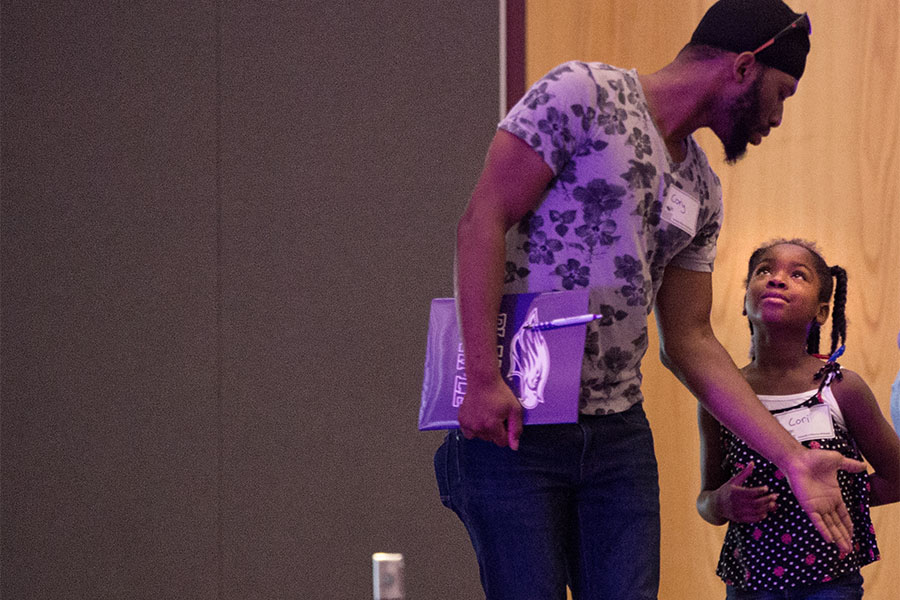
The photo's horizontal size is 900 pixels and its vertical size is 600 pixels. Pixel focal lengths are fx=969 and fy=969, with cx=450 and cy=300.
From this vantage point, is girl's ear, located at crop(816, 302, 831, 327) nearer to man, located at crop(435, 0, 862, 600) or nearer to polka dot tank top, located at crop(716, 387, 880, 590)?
polka dot tank top, located at crop(716, 387, 880, 590)

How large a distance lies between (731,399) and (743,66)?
22.4 inches

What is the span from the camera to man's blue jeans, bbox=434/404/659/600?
139 cm

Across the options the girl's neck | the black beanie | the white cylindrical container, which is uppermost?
the black beanie

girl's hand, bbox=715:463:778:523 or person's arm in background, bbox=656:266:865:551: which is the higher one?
person's arm in background, bbox=656:266:865:551

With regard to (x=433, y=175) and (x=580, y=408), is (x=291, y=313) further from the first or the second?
(x=580, y=408)

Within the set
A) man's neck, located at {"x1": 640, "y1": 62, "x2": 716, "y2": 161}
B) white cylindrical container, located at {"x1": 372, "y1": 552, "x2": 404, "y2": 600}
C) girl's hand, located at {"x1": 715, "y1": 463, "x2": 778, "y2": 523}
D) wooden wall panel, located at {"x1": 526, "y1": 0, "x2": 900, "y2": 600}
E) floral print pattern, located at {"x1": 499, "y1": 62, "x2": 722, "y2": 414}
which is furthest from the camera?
wooden wall panel, located at {"x1": 526, "y1": 0, "x2": 900, "y2": 600}

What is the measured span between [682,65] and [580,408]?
59cm

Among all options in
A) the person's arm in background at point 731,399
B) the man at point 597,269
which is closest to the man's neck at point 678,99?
the man at point 597,269

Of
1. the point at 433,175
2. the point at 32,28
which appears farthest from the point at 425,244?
the point at 32,28

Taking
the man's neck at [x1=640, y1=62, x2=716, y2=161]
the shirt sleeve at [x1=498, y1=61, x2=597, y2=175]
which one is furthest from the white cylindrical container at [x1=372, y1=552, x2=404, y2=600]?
the man's neck at [x1=640, y1=62, x2=716, y2=161]

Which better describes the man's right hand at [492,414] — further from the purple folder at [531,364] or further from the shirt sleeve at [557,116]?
the shirt sleeve at [557,116]

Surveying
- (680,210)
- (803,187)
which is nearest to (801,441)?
(680,210)

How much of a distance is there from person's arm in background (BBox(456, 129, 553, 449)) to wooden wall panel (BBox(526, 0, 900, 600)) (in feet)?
5.25

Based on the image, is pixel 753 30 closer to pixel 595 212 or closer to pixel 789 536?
pixel 595 212
